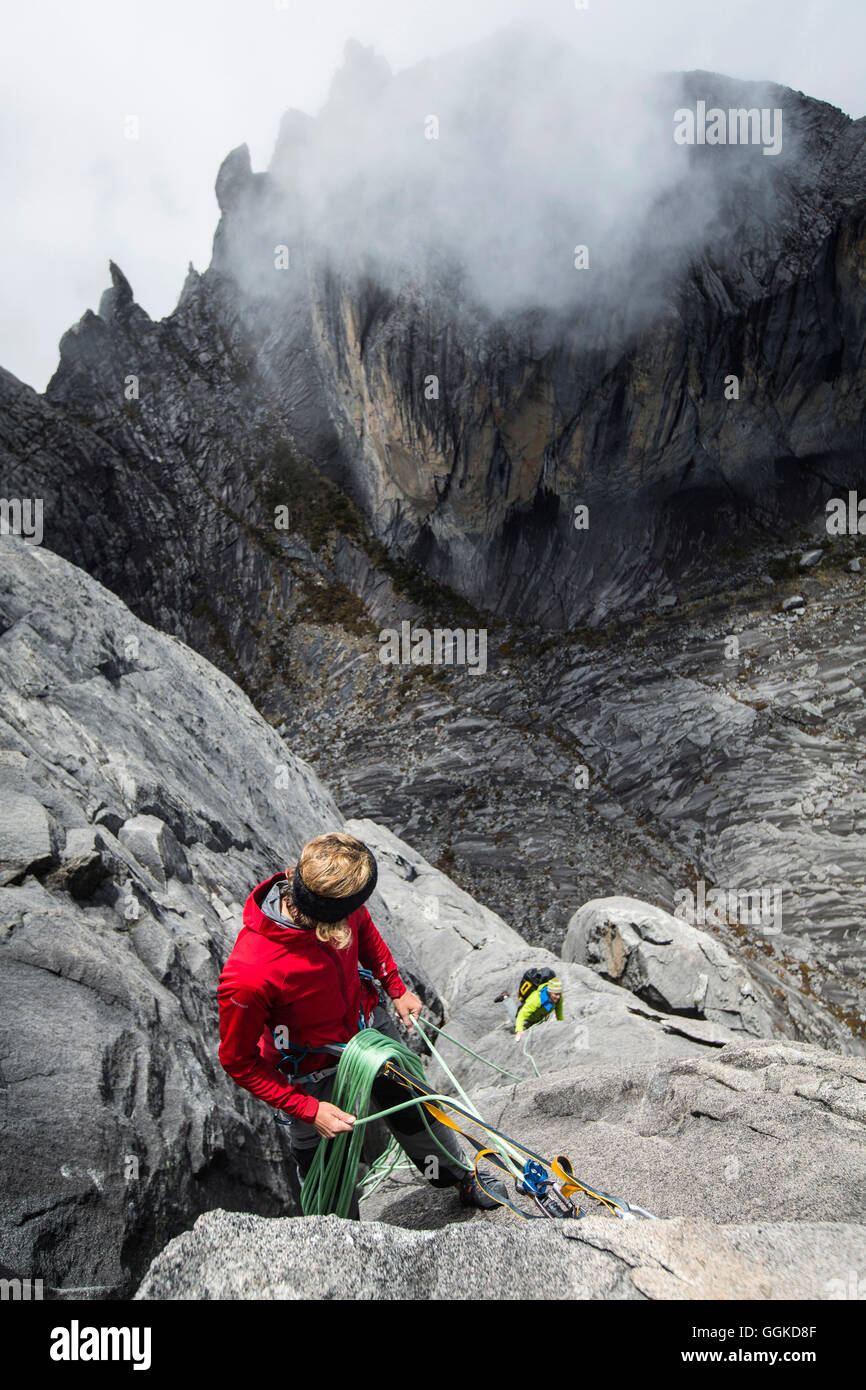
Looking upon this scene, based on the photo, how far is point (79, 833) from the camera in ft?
20.6

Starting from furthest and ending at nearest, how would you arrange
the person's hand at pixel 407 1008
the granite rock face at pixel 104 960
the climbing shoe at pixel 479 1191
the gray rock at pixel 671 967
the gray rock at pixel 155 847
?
the gray rock at pixel 671 967 < the gray rock at pixel 155 847 < the person's hand at pixel 407 1008 < the climbing shoe at pixel 479 1191 < the granite rock face at pixel 104 960

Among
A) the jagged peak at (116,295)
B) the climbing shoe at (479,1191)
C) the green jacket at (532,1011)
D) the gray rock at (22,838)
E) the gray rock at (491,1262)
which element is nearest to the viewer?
the gray rock at (491,1262)

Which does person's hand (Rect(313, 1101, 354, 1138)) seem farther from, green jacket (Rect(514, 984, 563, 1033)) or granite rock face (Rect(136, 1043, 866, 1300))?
green jacket (Rect(514, 984, 563, 1033))

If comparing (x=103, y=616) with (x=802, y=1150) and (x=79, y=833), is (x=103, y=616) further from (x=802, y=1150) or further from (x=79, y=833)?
(x=802, y=1150)

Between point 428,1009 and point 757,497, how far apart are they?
37596mm

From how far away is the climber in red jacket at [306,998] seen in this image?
13.6ft

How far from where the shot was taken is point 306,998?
449 cm

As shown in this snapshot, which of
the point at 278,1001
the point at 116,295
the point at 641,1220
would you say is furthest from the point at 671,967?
the point at 116,295

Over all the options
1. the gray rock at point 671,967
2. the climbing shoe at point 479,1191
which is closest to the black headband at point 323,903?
the climbing shoe at point 479,1191

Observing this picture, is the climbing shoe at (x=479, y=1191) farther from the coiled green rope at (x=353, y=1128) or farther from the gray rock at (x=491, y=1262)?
the gray rock at (x=491, y=1262)

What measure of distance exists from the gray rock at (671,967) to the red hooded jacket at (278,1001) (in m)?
13.2

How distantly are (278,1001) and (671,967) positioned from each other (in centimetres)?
1402

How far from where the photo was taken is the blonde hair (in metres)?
4.07
